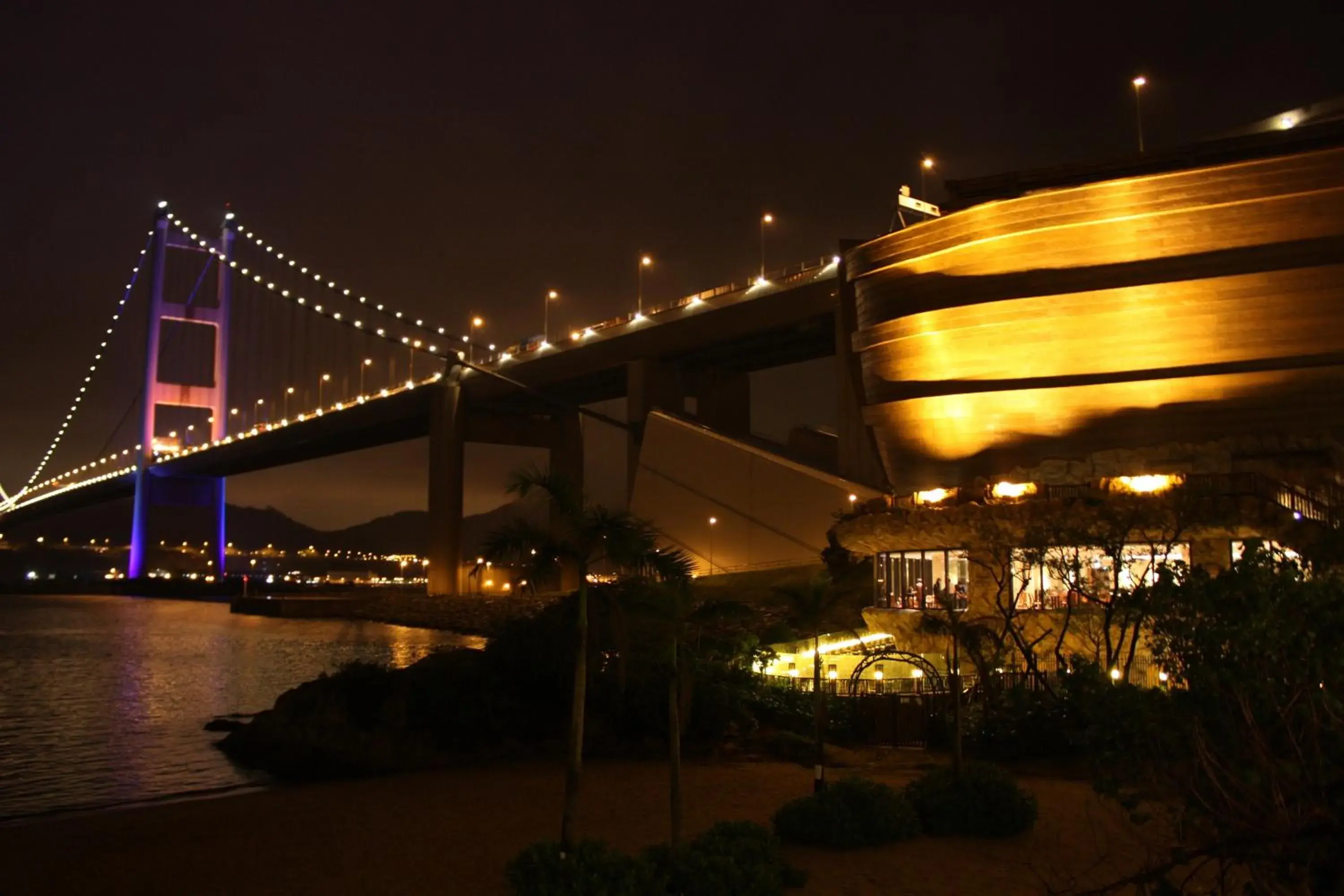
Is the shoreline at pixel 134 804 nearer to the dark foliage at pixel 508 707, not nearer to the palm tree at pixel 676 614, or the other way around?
the dark foliage at pixel 508 707

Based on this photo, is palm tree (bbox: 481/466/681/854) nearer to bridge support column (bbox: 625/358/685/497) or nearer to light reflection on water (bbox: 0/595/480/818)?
light reflection on water (bbox: 0/595/480/818)

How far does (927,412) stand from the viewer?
2597 centimetres

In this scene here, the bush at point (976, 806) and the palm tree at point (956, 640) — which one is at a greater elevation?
the palm tree at point (956, 640)

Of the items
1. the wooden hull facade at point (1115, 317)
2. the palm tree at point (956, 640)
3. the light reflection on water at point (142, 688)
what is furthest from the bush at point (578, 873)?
the wooden hull facade at point (1115, 317)

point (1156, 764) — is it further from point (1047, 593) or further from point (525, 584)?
point (1047, 593)

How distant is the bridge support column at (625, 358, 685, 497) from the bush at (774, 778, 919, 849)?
1582 inches

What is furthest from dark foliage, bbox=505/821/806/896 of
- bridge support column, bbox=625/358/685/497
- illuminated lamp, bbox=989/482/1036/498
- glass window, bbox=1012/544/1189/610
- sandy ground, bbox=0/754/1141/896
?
bridge support column, bbox=625/358/685/497

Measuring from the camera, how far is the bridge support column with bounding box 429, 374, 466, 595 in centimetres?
6203

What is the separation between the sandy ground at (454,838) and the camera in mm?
9117

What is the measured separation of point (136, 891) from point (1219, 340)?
806 inches

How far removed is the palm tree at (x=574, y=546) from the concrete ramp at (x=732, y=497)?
2770cm

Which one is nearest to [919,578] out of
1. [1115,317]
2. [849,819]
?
[1115,317]

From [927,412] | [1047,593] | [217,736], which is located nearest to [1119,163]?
[927,412]

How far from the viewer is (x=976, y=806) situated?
10148 millimetres
